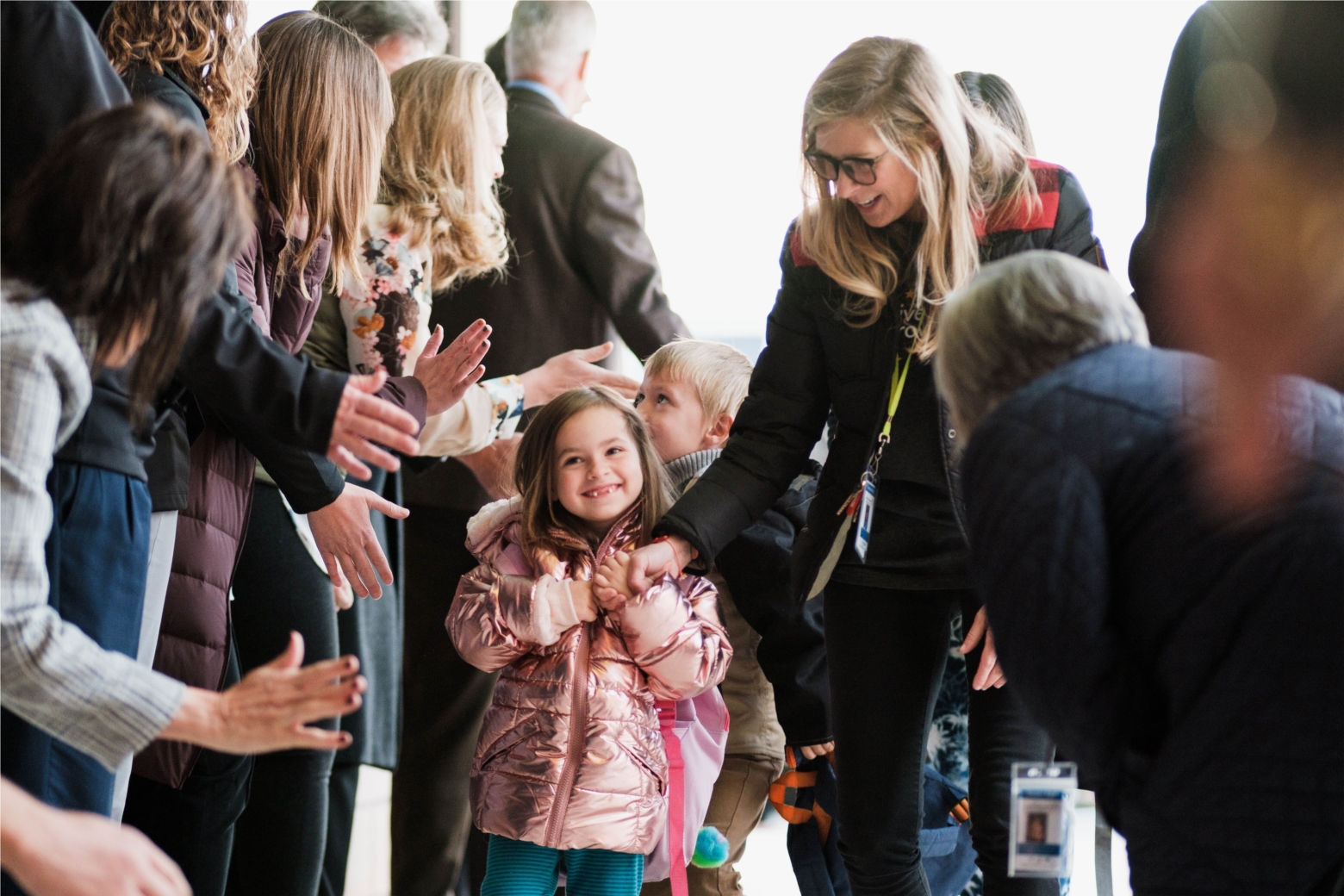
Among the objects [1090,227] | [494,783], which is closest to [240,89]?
[494,783]

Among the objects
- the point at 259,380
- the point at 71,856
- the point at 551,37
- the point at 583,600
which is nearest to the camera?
the point at 71,856

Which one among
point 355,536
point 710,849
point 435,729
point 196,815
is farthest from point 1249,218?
point 435,729

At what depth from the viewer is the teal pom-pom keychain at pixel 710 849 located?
2266mm

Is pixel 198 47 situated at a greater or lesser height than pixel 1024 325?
greater

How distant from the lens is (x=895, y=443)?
1.89 metres

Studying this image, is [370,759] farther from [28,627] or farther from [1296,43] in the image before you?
[1296,43]

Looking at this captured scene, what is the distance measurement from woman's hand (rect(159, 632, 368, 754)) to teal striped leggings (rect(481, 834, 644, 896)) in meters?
0.91

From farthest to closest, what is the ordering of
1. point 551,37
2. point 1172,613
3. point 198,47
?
1. point 551,37
2. point 198,47
3. point 1172,613

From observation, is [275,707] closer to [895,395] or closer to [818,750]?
[895,395]

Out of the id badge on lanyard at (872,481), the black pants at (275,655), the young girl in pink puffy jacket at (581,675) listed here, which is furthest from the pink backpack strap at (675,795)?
the black pants at (275,655)

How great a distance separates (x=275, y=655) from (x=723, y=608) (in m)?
0.78

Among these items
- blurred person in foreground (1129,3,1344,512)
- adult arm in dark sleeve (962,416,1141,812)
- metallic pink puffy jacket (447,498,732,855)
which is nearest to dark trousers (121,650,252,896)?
metallic pink puffy jacket (447,498,732,855)

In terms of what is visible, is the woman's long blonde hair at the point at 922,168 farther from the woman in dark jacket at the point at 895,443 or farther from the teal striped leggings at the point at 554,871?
the teal striped leggings at the point at 554,871

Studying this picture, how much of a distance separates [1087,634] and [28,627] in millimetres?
927
